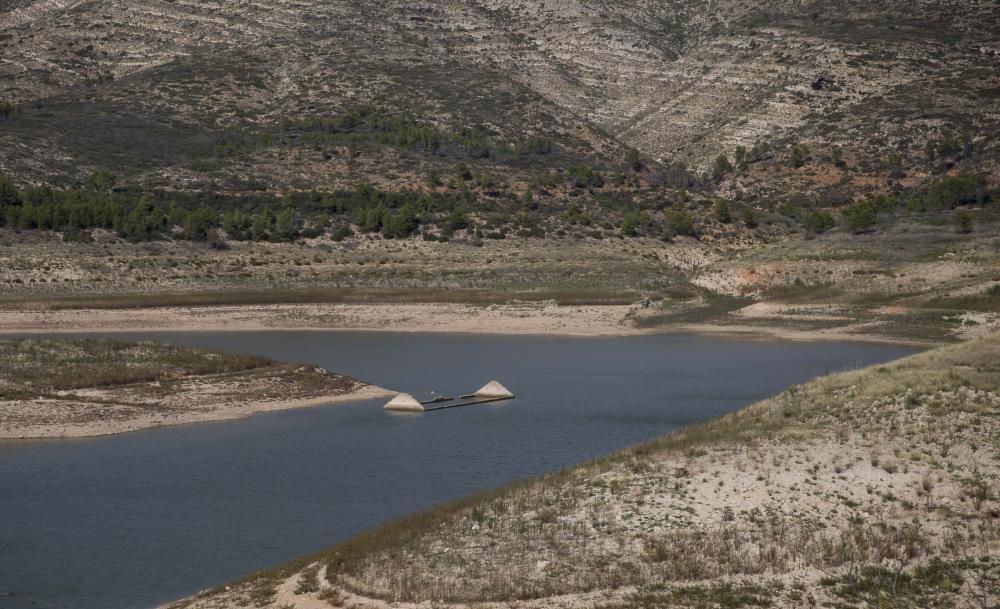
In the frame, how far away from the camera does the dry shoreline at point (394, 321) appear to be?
60.9 m

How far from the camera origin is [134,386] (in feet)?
131

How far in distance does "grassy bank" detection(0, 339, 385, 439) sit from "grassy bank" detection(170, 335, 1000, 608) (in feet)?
53.1

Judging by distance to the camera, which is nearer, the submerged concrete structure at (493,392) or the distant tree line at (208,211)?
the submerged concrete structure at (493,392)

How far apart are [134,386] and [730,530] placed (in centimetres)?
2472

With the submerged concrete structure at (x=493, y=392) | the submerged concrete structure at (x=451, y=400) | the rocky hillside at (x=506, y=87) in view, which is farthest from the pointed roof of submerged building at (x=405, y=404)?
the rocky hillside at (x=506, y=87)

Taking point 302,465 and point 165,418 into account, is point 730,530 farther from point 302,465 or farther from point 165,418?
point 165,418

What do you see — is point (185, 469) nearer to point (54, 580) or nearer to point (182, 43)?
point (54, 580)

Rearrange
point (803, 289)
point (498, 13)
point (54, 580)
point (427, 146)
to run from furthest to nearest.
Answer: point (498, 13), point (427, 146), point (803, 289), point (54, 580)

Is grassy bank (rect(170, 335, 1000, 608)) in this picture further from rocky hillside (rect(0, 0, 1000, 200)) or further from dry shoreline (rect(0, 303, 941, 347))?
rocky hillside (rect(0, 0, 1000, 200))

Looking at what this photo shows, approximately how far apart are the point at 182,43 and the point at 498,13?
138 ft

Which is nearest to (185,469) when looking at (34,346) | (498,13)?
(34,346)

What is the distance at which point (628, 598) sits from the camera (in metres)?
17.8

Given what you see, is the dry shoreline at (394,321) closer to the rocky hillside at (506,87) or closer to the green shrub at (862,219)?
the green shrub at (862,219)

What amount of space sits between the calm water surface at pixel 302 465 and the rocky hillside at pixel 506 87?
63.5 metres
